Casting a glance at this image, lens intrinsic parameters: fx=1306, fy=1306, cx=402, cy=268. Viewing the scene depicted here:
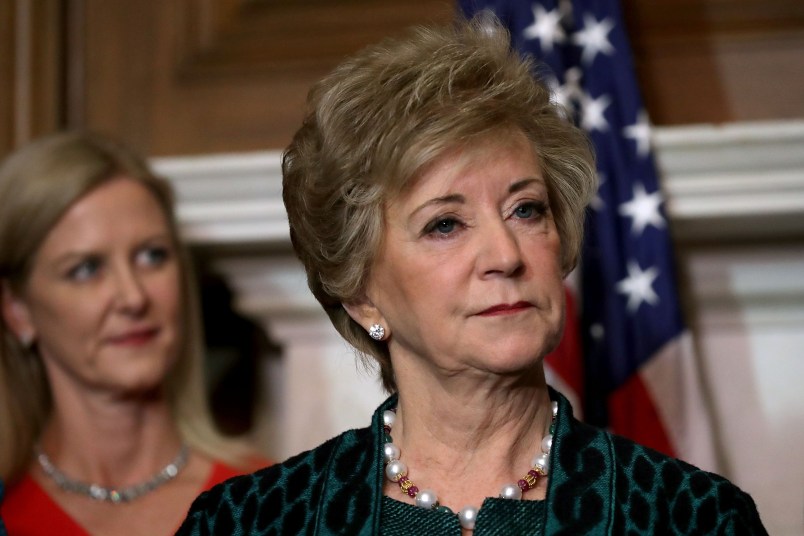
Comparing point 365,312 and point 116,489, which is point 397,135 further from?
point 116,489

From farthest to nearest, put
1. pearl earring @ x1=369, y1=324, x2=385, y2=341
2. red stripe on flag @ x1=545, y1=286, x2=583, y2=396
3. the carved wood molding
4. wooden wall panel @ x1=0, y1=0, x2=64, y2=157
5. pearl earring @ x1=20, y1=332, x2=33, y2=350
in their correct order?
wooden wall panel @ x1=0, y1=0, x2=64, y2=157 → the carved wood molding → pearl earring @ x1=20, y1=332, x2=33, y2=350 → red stripe on flag @ x1=545, y1=286, x2=583, y2=396 → pearl earring @ x1=369, y1=324, x2=385, y2=341

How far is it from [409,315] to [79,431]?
1503 millimetres

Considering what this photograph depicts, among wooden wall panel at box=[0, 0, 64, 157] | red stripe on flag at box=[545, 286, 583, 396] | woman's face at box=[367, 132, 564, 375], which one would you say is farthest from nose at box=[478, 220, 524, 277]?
wooden wall panel at box=[0, 0, 64, 157]

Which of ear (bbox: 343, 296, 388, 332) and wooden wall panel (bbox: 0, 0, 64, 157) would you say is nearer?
ear (bbox: 343, 296, 388, 332)

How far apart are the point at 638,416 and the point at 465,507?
138 centimetres

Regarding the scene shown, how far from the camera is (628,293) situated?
315cm

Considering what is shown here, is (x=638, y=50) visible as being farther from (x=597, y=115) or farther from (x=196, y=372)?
(x=196, y=372)

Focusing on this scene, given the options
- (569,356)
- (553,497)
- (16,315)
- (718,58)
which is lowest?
(553,497)

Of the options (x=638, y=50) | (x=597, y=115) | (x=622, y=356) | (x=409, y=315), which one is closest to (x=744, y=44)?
(x=638, y=50)

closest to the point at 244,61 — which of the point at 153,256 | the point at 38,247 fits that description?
the point at 153,256

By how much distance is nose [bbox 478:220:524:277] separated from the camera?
1771 mm

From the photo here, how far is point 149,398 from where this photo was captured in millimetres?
3137

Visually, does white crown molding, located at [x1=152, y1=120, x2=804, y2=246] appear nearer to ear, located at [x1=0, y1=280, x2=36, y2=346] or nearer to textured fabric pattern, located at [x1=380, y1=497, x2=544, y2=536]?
ear, located at [x1=0, y1=280, x2=36, y2=346]

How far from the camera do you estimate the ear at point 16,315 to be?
3.21m
